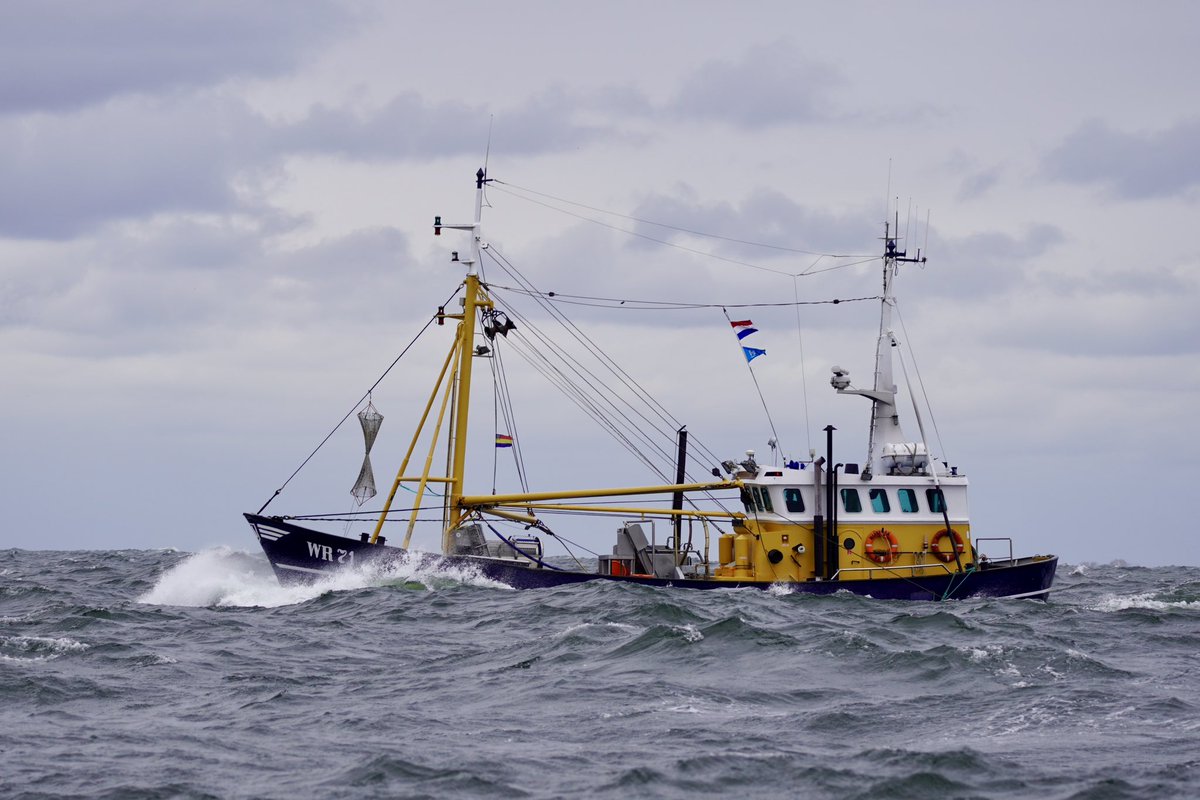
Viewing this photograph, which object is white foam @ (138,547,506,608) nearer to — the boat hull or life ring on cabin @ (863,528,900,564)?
the boat hull

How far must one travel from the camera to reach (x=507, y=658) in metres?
24.9

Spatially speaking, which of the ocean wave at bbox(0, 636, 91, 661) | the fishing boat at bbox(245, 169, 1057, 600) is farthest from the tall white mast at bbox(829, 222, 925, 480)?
the ocean wave at bbox(0, 636, 91, 661)

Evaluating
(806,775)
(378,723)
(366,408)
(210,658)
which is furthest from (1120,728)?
(366,408)

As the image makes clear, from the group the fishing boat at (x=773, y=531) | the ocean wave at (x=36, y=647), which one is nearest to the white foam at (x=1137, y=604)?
the fishing boat at (x=773, y=531)

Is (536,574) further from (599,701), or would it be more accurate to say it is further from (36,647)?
(599,701)

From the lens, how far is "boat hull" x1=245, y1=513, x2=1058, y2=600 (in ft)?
122

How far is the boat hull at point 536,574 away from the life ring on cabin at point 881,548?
3.52 ft

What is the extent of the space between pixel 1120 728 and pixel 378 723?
10.2 m

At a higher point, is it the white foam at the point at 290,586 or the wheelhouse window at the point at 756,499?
the wheelhouse window at the point at 756,499

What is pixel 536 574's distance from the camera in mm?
37656

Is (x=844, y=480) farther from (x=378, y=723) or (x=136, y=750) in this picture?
(x=136, y=750)

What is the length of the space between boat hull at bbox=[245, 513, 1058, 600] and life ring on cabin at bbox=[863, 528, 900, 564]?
1.07m

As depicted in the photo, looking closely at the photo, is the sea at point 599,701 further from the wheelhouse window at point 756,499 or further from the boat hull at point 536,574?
the wheelhouse window at point 756,499

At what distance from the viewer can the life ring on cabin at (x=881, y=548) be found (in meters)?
38.4
